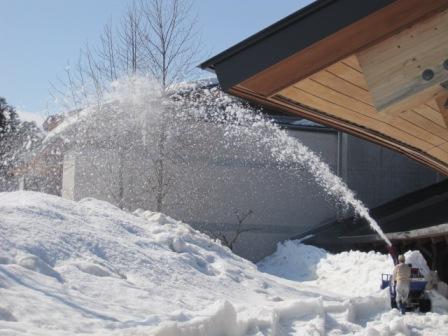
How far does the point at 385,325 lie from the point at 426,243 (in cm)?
893

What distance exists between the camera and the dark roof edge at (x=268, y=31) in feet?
12.3

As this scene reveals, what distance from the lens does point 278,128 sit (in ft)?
79.5

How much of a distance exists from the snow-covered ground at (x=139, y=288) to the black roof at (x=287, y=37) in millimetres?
3355

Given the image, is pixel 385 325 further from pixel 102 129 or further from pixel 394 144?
pixel 102 129

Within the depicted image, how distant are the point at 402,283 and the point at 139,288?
18.2 feet

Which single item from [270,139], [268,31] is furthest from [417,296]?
[270,139]

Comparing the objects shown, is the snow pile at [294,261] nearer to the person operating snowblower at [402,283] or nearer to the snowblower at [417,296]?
the snowblower at [417,296]

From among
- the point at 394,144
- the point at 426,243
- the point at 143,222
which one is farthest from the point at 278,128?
the point at 394,144

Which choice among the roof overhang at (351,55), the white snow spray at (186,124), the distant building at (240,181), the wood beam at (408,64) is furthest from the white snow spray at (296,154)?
the wood beam at (408,64)

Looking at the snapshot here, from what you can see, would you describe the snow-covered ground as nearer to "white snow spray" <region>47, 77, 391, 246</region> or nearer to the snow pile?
the snow pile

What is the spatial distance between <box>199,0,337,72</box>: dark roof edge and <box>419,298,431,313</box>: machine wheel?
10462 millimetres

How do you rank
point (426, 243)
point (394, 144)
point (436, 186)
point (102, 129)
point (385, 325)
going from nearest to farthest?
point (394, 144)
point (385, 325)
point (426, 243)
point (102, 129)
point (436, 186)

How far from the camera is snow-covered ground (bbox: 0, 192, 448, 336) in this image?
7.19 m

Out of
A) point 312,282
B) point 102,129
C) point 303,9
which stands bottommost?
point 312,282
